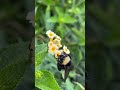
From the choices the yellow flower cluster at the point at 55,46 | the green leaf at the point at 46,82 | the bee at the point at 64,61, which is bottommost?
the green leaf at the point at 46,82

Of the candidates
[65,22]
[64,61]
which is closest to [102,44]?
[64,61]

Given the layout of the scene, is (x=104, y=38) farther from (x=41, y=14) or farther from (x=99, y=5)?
(x=41, y=14)

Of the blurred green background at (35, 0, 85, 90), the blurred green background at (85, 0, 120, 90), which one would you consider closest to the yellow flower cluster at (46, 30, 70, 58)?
the blurred green background at (85, 0, 120, 90)

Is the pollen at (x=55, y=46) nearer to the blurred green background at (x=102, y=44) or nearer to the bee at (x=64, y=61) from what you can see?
the bee at (x=64, y=61)

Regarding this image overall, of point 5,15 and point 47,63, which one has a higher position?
point 5,15

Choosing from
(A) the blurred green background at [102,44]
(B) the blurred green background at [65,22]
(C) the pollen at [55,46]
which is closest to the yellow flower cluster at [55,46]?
(C) the pollen at [55,46]

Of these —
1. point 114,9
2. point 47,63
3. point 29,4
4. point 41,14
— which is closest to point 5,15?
point 29,4

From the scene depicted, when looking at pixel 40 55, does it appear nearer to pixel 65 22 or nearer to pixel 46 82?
pixel 46 82

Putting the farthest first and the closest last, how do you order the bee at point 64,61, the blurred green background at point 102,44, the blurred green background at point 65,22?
the blurred green background at point 65,22 → the bee at point 64,61 → the blurred green background at point 102,44

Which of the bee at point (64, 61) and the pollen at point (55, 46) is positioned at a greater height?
the pollen at point (55, 46)
